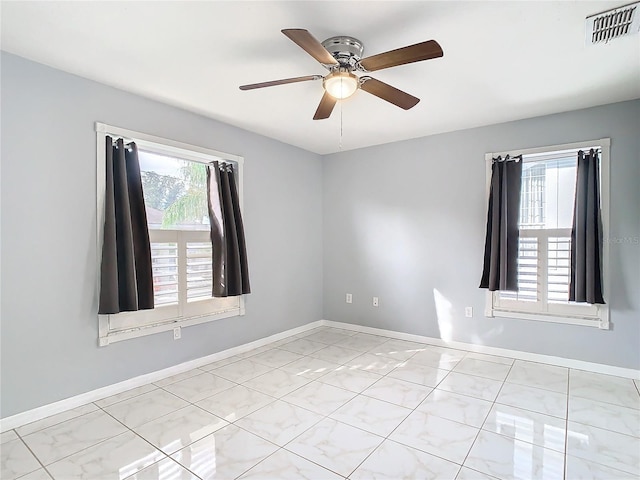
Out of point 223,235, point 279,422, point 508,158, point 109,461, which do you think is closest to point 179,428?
point 109,461

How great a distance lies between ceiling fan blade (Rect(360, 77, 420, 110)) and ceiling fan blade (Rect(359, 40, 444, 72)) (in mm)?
194

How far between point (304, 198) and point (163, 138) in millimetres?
2080

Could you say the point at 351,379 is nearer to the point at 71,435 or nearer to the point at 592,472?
the point at 592,472

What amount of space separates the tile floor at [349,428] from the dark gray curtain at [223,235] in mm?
827

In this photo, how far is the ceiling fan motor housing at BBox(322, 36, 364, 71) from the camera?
214 cm

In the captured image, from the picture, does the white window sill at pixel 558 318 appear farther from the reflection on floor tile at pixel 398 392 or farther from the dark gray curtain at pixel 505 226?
the reflection on floor tile at pixel 398 392

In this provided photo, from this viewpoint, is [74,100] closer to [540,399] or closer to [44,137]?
[44,137]

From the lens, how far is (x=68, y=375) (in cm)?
260

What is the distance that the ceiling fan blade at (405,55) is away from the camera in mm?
1789

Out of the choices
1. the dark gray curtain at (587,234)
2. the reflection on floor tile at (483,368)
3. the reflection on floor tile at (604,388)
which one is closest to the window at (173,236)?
the reflection on floor tile at (483,368)

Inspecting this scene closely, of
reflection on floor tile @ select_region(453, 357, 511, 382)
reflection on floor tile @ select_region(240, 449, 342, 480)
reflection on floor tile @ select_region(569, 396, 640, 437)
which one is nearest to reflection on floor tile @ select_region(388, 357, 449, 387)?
reflection on floor tile @ select_region(453, 357, 511, 382)

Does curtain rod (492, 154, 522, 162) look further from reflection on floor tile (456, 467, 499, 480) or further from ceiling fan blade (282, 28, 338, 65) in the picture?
reflection on floor tile (456, 467, 499, 480)

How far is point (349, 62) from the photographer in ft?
7.34

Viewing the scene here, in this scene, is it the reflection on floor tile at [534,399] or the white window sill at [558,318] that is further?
the white window sill at [558,318]
